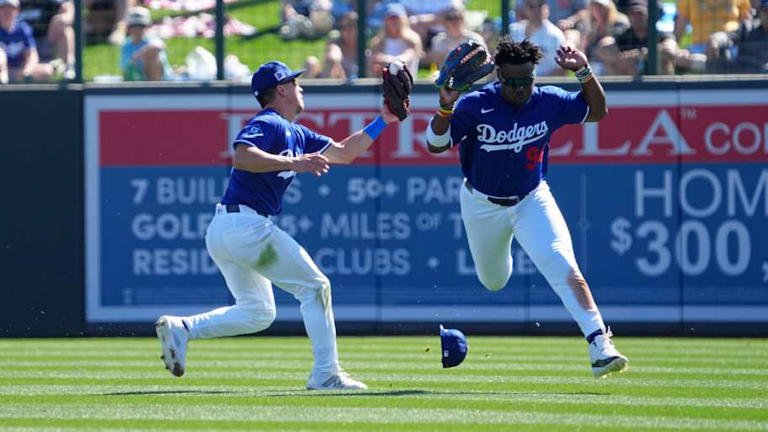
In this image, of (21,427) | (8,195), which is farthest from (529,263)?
(21,427)

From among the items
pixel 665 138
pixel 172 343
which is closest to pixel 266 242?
pixel 172 343

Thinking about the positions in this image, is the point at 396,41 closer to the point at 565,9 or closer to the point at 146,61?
the point at 565,9

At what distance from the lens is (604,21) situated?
46.4 ft

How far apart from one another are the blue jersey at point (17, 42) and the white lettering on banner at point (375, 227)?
12.3 ft

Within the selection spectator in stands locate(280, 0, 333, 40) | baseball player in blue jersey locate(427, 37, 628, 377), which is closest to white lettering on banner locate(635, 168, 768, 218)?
spectator in stands locate(280, 0, 333, 40)

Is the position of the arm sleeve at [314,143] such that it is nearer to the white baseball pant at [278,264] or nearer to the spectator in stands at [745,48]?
the white baseball pant at [278,264]

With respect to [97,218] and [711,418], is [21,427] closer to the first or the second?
[711,418]

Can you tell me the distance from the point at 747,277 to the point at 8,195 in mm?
7468

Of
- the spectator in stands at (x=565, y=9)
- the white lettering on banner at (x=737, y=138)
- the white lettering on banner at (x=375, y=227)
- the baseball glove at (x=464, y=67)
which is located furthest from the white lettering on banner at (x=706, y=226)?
the baseball glove at (x=464, y=67)

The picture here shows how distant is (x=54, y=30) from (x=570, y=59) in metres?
7.42

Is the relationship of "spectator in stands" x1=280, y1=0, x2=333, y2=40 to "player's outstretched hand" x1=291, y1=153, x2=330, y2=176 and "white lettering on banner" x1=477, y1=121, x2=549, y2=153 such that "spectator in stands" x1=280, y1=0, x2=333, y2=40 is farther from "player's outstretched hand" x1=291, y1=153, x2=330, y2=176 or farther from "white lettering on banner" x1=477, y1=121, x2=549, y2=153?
"player's outstretched hand" x1=291, y1=153, x2=330, y2=176

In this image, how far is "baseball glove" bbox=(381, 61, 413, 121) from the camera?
332 inches

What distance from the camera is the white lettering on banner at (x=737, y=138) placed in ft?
44.8

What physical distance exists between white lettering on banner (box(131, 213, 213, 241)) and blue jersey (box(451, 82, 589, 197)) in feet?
18.4
